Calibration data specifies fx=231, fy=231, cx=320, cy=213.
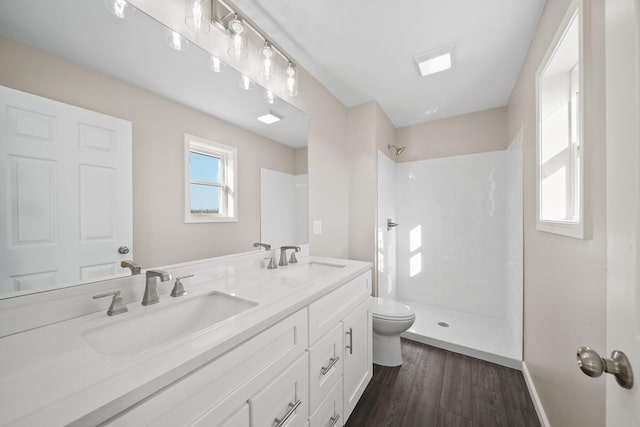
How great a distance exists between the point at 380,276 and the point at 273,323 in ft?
5.87

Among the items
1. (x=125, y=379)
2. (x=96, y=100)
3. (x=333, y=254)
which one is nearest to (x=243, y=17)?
(x=96, y=100)

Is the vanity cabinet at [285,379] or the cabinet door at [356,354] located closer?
the vanity cabinet at [285,379]

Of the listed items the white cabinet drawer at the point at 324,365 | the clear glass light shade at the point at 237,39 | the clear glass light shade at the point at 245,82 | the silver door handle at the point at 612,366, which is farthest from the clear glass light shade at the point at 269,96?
the silver door handle at the point at 612,366

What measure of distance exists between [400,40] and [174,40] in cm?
132

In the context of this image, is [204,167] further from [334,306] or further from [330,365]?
[330,365]

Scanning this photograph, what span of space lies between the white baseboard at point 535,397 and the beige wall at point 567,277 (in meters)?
0.05

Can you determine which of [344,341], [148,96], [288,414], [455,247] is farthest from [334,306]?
[455,247]

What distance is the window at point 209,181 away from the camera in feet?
3.51

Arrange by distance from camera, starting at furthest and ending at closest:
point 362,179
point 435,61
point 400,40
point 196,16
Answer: point 362,179
point 435,61
point 400,40
point 196,16

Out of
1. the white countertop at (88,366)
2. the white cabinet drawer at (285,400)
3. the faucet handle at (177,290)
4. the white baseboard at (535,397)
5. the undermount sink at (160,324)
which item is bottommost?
the white baseboard at (535,397)

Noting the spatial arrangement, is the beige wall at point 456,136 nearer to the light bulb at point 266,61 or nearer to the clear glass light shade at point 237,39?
the light bulb at point 266,61

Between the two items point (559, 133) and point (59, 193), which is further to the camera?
point (559, 133)

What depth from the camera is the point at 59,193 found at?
0.72m

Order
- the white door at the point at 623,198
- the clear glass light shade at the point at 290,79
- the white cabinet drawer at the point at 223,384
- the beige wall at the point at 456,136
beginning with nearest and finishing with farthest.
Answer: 1. the white door at the point at 623,198
2. the white cabinet drawer at the point at 223,384
3. the clear glass light shade at the point at 290,79
4. the beige wall at the point at 456,136
